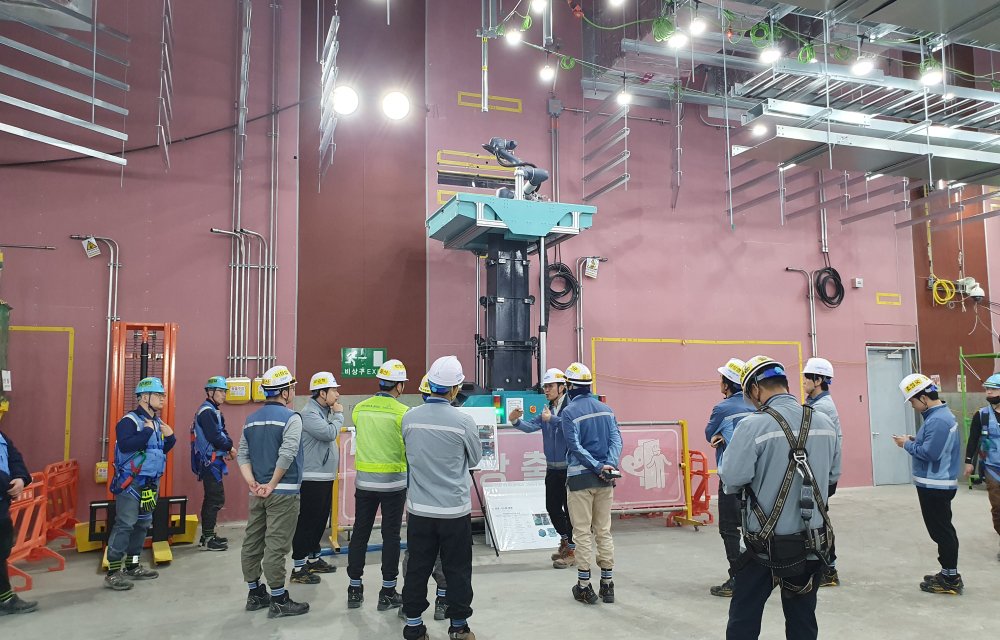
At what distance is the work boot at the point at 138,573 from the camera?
5.84 meters

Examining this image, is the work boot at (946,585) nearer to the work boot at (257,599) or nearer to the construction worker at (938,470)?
the construction worker at (938,470)

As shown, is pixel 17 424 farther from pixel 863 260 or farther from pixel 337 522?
pixel 863 260

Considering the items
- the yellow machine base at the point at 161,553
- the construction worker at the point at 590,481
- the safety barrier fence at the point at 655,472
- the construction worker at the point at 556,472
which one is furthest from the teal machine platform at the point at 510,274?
the yellow machine base at the point at 161,553

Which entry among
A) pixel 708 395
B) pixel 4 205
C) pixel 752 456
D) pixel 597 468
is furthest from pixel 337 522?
pixel 708 395

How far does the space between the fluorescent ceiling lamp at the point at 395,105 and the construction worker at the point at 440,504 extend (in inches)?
244

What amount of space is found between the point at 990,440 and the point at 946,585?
70.7 inches

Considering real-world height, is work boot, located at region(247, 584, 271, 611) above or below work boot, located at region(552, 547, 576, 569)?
above

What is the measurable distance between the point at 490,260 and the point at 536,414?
80.3 inches

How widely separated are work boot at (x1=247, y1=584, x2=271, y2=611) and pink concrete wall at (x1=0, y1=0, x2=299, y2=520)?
11.4 feet

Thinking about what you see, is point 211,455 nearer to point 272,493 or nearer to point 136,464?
point 136,464

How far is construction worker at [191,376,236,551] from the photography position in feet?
22.8

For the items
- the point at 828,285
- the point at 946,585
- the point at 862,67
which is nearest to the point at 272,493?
the point at 946,585

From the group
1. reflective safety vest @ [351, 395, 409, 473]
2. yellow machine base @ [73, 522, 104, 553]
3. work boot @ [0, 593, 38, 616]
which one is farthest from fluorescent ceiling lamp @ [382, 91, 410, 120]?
work boot @ [0, 593, 38, 616]

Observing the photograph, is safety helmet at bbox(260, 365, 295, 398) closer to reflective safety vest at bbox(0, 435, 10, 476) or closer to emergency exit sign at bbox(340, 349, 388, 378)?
reflective safety vest at bbox(0, 435, 10, 476)
